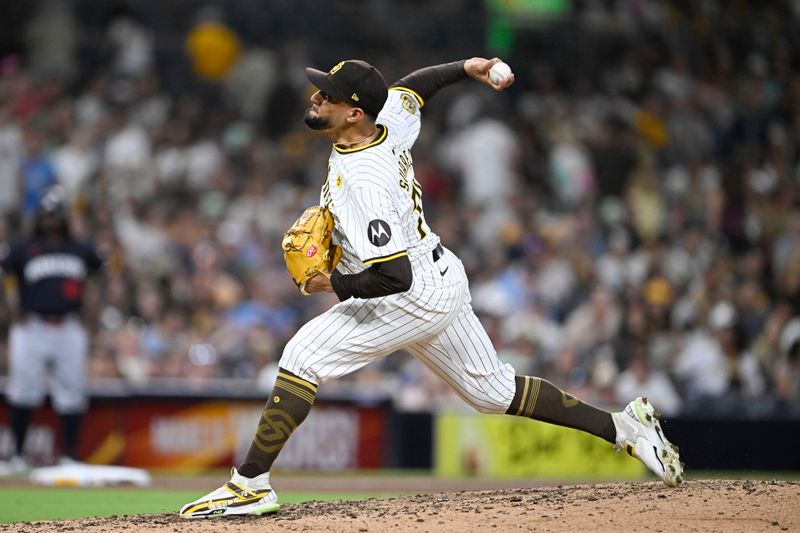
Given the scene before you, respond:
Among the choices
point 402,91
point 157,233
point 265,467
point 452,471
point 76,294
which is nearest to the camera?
point 265,467

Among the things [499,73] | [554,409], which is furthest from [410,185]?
[554,409]

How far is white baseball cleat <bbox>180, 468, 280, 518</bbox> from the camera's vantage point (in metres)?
5.81

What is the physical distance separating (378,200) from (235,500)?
4.88ft

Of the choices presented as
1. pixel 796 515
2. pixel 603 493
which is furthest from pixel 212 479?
pixel 796 515

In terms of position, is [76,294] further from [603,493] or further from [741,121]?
[741,121]

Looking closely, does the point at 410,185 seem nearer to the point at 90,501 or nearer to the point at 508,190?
the point at 90,501

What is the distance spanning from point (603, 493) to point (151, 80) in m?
9.35

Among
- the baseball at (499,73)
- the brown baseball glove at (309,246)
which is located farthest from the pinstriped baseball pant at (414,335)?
the baseball at (499,73)

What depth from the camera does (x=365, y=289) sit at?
18.4ft

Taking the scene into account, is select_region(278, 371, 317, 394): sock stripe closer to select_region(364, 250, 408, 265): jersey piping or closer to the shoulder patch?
select_region(364, 250, 408, 265): jersey piping

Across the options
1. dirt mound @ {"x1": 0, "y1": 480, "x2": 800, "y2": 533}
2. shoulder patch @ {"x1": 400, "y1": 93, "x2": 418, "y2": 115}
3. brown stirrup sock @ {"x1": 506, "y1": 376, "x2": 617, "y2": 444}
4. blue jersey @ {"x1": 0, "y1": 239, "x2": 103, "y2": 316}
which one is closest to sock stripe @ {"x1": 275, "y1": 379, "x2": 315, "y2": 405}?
dirt mound @ {"x1": 0, "y1": 480, "x2": 800, "y2": 533}

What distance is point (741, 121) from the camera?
618 inches

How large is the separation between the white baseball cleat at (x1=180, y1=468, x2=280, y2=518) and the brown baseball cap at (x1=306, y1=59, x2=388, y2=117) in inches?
67.6

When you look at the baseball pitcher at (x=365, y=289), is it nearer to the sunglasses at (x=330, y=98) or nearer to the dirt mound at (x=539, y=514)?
the sunglasses at (x=330, y=98)
